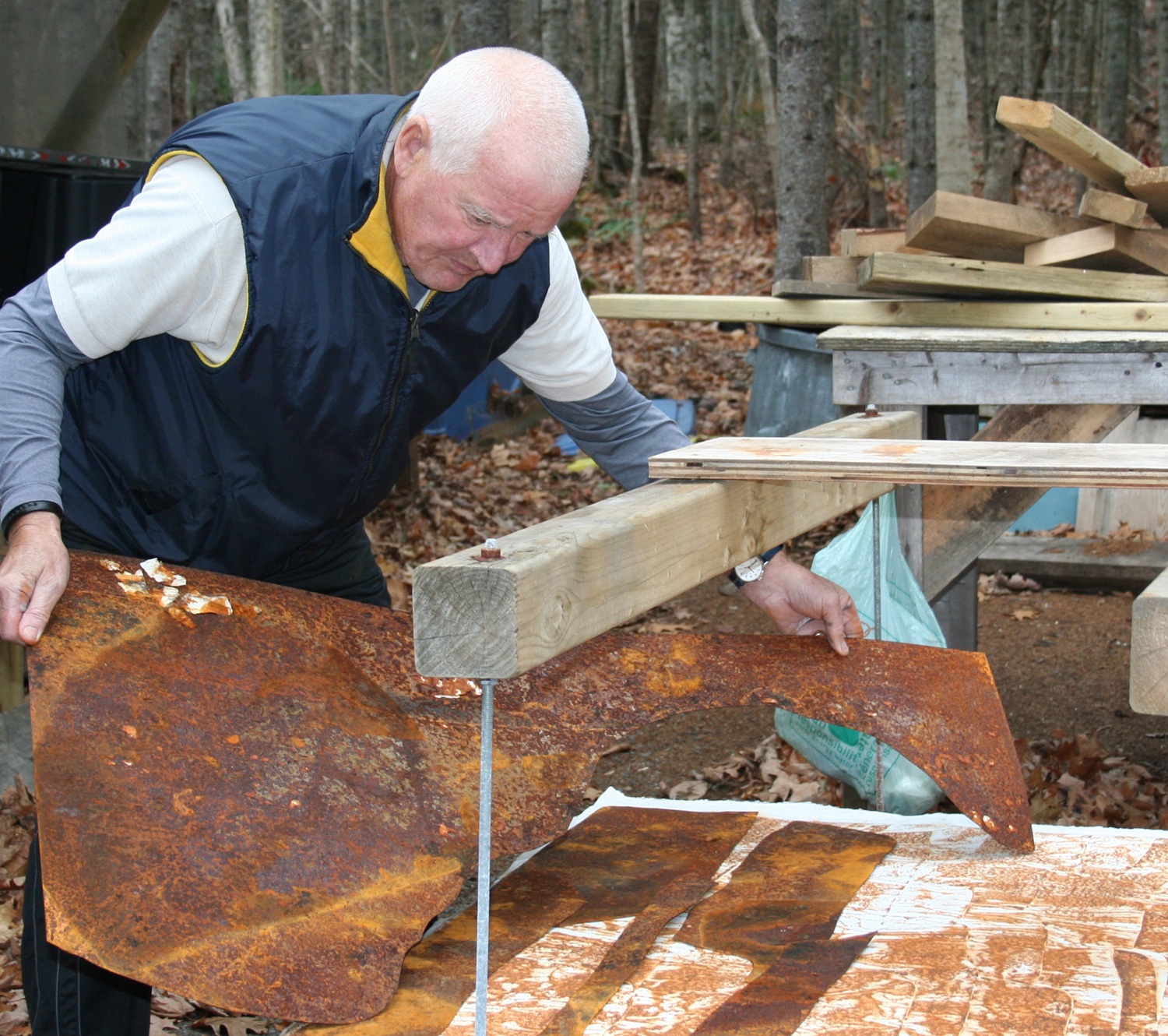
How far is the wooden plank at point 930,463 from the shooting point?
5.88ft

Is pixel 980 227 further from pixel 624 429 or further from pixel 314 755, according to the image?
pixel 314 755

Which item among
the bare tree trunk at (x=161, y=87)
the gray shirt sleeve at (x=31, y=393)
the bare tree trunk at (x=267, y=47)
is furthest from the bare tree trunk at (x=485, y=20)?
the gray shirt sleeve at (x=31, y=393)

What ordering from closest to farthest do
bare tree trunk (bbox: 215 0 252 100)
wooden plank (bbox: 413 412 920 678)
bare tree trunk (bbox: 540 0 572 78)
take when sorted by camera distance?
wooden plank (bbox: 413 412 920 678) < bare tree trunk (bbox: 540 0 572 78) < bare tree trunk (bbox: 215 0 252 100)

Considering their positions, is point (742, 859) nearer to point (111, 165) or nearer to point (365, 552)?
point (365, 552)

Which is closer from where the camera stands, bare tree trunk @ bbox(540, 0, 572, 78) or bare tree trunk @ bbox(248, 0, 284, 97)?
bare tree trunk @ bbox(248, 0, 284, 97)

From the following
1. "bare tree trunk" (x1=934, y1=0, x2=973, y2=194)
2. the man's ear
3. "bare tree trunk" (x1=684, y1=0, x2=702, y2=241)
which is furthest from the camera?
"bare tree trunk" (x1=684, y1=0, x2=702, y2=241)

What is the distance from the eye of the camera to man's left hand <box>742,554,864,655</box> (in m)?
2.33

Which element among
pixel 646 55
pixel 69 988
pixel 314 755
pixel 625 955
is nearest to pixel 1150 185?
pixel 625 955

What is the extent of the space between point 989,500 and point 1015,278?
0.70 m

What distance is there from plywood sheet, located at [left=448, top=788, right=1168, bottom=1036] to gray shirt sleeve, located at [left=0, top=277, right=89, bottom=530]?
109cm

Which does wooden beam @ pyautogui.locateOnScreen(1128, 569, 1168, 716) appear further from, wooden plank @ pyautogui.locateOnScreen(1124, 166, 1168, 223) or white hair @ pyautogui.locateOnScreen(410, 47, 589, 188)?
wooden plank @ pyautogui.locateOnScreen(1124, 166, 1168, 223)

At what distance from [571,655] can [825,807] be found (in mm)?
821

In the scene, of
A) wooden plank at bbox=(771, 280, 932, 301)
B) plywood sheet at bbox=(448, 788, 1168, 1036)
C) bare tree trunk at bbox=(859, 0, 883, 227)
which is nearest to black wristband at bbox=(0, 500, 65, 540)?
plywood sheet at bbox=(448, 788, 1168, 1036)

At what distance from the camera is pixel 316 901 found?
199 cm
